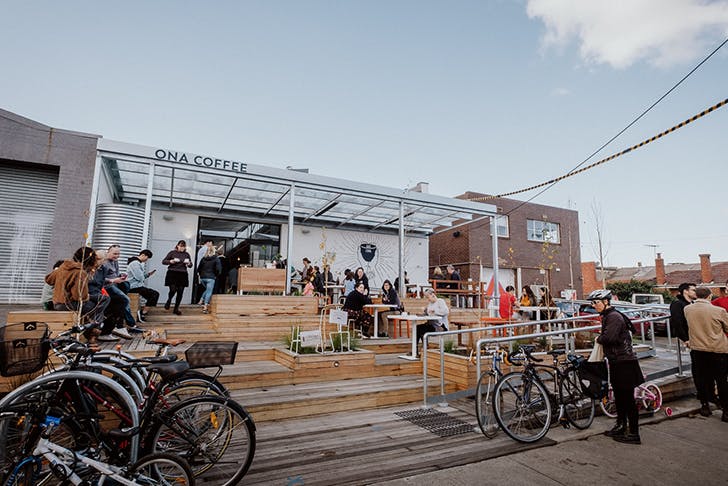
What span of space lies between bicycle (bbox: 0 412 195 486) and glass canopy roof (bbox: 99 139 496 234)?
6816 millimetres

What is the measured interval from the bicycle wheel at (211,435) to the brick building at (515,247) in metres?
16.7

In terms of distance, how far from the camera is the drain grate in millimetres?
4395

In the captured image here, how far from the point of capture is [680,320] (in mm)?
5859

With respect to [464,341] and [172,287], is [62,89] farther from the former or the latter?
[464,341]

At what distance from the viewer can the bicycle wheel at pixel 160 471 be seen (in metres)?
2.40

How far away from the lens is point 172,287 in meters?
8.22

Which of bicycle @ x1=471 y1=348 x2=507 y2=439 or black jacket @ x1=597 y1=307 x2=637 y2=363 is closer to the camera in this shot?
bicycle @ x1=471 y1=348 x2=507 y2=439

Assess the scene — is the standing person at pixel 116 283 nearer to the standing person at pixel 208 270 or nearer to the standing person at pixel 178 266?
the standing person at pixel 178 266

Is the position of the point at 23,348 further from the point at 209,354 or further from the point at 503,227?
the point at 503,227

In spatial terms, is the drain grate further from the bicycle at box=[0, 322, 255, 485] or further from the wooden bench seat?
the wooden bench seat

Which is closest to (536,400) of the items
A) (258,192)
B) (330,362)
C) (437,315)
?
(330,362)

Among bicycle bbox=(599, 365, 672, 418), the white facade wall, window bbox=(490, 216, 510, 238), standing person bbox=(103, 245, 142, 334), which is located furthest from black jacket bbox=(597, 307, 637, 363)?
window bbox=(490, 216, 510, 238)

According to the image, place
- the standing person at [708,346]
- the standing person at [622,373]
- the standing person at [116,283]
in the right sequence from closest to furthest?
the standing person at [622,373] → the standing person at [708,346] → the standing person at [116,283]

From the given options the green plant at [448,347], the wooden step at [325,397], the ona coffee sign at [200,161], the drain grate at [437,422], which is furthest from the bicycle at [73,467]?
the ona coffee sign at [200,161]
